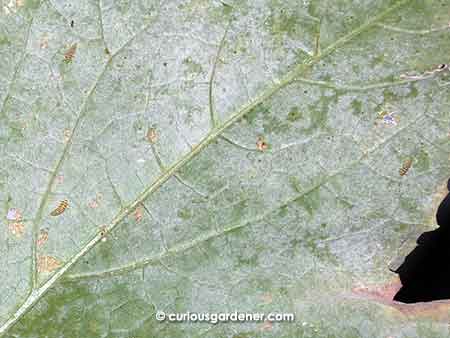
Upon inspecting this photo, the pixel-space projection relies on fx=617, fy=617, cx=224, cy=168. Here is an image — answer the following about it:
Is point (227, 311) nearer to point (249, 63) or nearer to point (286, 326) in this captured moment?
point (286, 326)

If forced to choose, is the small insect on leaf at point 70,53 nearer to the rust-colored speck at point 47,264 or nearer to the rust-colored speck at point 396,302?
the rust-colored speck at point 47,264

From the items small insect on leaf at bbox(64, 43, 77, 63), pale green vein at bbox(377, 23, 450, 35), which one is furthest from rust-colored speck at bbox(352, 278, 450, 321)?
small insect on leaf at bbox(64, 43, 77, 63)

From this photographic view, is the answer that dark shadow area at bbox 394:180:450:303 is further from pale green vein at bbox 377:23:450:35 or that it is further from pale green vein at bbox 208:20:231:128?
pale green vein at bbox 208:20:231:128

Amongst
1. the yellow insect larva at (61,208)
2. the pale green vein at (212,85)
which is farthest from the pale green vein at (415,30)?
the yellow insect larva at (61,208)

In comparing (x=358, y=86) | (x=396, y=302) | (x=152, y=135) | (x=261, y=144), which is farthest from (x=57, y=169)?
(x=396, y=302)

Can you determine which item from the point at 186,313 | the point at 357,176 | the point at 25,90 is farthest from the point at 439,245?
the point at 25,90

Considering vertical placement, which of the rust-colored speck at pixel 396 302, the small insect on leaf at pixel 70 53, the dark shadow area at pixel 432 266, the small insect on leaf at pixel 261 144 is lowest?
the dark shadow area at pixel 432 266
